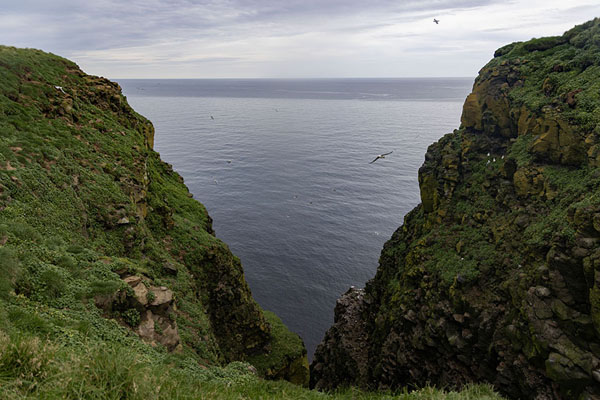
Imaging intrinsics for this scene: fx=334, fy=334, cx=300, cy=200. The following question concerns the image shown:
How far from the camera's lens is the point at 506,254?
979 inches

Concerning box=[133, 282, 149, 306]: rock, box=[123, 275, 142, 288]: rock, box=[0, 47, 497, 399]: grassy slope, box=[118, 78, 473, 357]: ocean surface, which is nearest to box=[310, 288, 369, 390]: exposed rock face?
box=[0, 47, 497, 399]: grassy slope

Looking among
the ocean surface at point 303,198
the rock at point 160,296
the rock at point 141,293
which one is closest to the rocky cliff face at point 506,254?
the ocean surface at point 303,198

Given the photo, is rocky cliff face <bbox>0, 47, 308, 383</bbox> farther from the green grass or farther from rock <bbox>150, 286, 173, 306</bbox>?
the green grass

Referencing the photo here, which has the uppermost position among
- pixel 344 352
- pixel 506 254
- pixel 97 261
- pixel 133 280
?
pixel 97 261

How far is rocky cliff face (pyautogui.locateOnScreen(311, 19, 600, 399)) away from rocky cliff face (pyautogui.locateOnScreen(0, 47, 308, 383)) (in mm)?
11700

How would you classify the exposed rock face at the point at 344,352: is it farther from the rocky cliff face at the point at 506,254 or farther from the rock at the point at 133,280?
the rock at the point at 133,280

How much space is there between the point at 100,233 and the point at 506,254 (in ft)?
91.8

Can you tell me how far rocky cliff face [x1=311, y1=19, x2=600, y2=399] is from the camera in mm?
18938

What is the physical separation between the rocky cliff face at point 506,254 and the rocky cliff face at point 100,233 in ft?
38.4

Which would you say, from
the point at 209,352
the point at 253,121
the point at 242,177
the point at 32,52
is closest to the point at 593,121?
the point at 209,352

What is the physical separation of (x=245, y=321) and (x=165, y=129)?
5541 inches

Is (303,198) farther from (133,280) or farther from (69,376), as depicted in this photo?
(69,376)

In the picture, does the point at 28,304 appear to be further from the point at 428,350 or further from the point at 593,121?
the point at 593,121

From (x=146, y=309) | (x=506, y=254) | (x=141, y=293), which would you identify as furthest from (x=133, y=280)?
(x=506, y=254)
